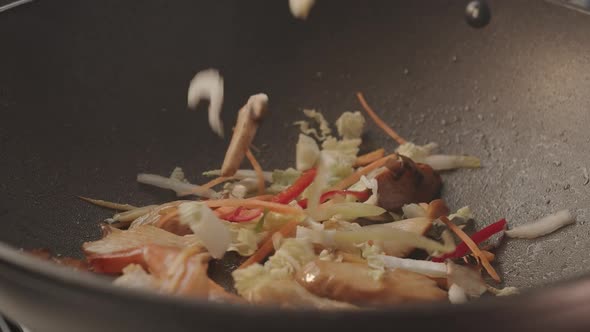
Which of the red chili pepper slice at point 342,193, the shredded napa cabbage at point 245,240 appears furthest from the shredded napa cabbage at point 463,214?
the shredded napa cabbage at point 245,240

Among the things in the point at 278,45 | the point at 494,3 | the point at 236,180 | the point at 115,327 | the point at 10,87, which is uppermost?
the point at 494,3

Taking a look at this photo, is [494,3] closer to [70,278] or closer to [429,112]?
[429,112]

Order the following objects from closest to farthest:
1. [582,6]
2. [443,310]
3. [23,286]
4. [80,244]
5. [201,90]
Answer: [443,310] → [23,286] → [80,244] → [582,6] → [201,90]

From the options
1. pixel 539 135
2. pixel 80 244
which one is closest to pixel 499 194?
pixel 539 135

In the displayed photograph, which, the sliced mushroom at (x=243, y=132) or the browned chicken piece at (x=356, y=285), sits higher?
the sliced mushroom at (x=243, y=132)

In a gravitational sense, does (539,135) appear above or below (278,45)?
below

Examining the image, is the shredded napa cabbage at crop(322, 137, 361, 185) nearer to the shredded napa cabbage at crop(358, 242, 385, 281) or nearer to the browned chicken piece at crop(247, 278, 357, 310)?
the shredded napa cabbage at crop(358, 242, 385, 281)

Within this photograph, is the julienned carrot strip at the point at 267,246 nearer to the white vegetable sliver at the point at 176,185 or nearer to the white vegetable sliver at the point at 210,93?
the white vegetable sliver at the point at 176,185

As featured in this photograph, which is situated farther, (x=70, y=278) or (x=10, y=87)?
(x=10, y=87)
